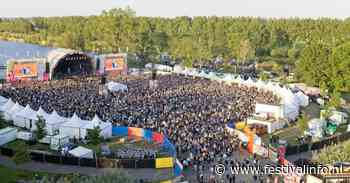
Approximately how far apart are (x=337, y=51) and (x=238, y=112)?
21005 millimetres

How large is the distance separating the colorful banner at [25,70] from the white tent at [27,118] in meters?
15.7

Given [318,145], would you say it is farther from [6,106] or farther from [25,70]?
[25,70]

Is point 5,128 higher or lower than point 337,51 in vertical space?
lower

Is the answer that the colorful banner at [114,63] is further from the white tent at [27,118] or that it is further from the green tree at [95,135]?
the green tree at [95,135]

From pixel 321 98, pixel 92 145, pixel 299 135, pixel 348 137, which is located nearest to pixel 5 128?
pixel 92 145

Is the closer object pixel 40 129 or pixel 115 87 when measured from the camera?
pixel 40 129

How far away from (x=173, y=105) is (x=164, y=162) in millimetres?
12569

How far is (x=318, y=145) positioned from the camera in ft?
Result: 90.8

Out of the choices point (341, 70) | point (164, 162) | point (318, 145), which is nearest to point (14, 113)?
point (164, 162)

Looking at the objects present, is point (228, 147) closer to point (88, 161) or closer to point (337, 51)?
point (88, 161)

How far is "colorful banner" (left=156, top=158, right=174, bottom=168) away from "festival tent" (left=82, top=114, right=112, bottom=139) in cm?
553

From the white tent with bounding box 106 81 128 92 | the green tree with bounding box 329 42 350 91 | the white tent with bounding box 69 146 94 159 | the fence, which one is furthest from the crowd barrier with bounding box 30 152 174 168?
the green tree with bounding box 329 42 350 91

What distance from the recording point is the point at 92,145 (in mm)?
26547

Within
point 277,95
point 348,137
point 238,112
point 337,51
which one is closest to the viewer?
point 348,137
